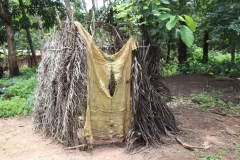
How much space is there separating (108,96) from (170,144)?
A: 1342 millimetres

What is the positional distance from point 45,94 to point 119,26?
199cm

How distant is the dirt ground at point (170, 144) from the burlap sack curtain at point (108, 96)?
0.32 metres

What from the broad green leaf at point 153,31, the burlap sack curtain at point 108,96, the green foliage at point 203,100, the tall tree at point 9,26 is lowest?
the green foliage at point 203,100

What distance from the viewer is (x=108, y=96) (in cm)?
376

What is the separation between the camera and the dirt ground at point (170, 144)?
352cm

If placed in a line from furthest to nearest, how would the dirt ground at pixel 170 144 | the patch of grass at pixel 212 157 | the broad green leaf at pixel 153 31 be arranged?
1. the broad green leaf at pixel 153 31
2. the dirt ground at pixel 170 144
3. the patch of grass at pixel 212 157

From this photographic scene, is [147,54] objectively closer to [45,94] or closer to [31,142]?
[45,94]

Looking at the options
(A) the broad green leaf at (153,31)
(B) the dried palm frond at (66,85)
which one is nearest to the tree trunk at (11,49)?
(B) the dried palm frond at (66,85)

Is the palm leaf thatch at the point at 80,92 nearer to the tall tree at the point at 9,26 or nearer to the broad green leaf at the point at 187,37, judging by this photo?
the broad green leaf at the point at 187,37

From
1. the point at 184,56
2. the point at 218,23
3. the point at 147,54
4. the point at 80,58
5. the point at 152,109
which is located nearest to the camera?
the point at 80,58

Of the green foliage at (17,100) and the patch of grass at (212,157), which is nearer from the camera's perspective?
the patch of grass at (212,157)

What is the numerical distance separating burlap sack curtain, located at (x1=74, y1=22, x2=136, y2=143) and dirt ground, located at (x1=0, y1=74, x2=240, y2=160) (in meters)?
0.32

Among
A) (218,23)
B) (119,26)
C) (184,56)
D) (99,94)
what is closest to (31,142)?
(99,94)

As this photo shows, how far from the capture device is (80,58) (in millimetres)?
3658
